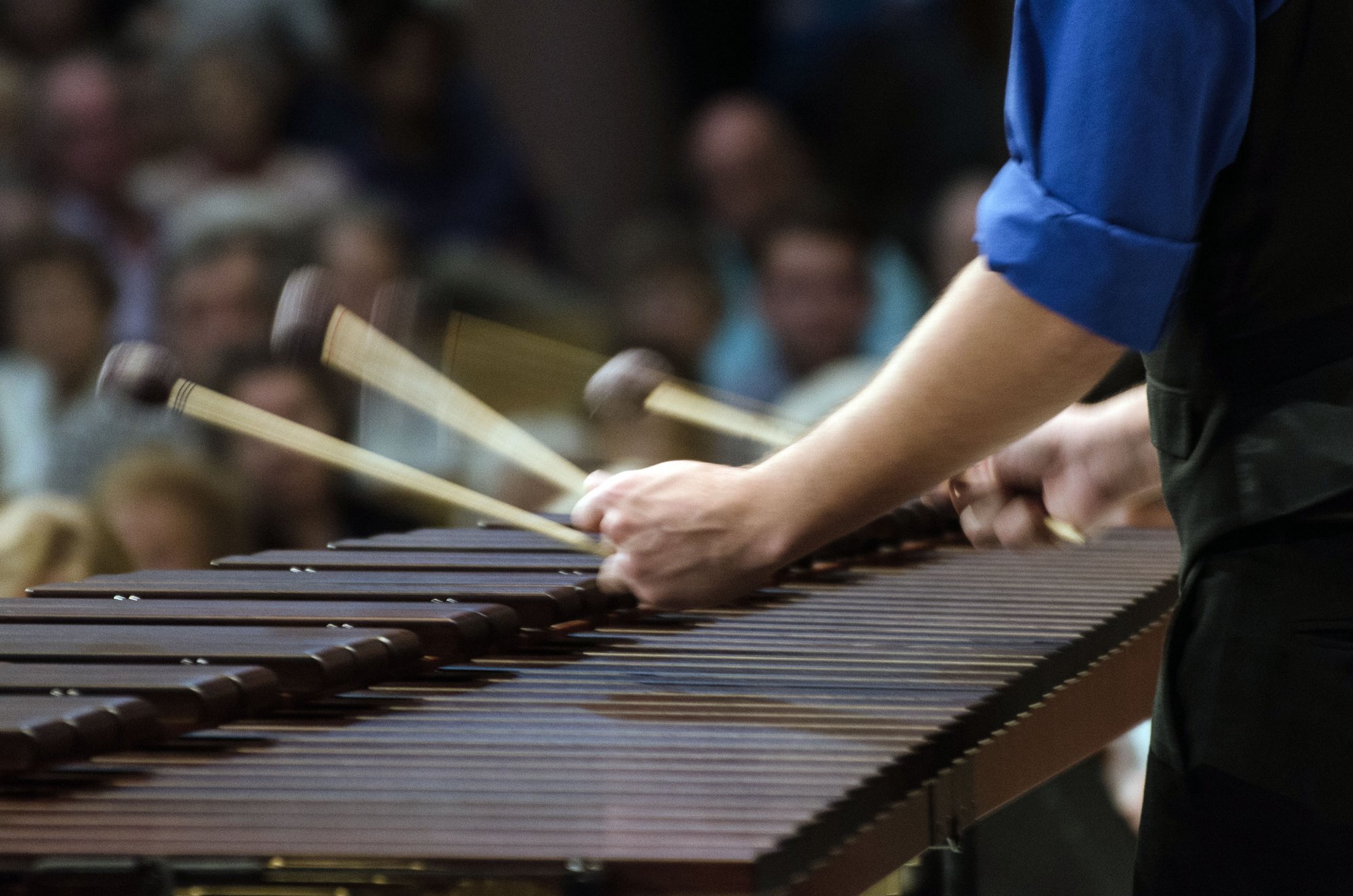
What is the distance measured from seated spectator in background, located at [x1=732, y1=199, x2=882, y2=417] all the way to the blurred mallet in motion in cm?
220

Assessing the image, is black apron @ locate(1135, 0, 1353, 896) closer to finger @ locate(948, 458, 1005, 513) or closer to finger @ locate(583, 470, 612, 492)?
finger @ locate(948, 458, 1005, 513)

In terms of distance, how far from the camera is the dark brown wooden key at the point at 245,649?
1540mm

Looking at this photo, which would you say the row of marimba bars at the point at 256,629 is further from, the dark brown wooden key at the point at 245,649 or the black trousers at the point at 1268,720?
the black trousers at the point at 1268,720

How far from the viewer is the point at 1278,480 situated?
4.53 ft

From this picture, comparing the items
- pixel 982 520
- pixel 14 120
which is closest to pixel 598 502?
pixel 982 520

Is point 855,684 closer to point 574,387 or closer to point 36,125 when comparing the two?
point 574,387

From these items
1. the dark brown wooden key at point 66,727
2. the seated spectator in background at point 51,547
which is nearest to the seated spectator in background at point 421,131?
the seated spectator in background at point 51,547

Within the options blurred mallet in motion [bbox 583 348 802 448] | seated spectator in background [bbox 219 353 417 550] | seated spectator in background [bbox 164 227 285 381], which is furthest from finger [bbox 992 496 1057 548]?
seated spectator in background [bbox 164 227 285 381]

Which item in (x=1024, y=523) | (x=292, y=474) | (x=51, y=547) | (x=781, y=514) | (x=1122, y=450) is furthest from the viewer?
(x=292, y=474)

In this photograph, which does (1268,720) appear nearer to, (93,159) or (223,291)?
(223,291)

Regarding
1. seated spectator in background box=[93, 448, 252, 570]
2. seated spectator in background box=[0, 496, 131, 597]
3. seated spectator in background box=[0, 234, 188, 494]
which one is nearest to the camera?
seated spectator in background box=[0, 496, 131, 597]

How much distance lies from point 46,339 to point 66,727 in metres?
3.86

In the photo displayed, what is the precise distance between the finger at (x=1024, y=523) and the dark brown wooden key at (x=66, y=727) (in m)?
0.91

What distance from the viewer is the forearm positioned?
4.62ft
